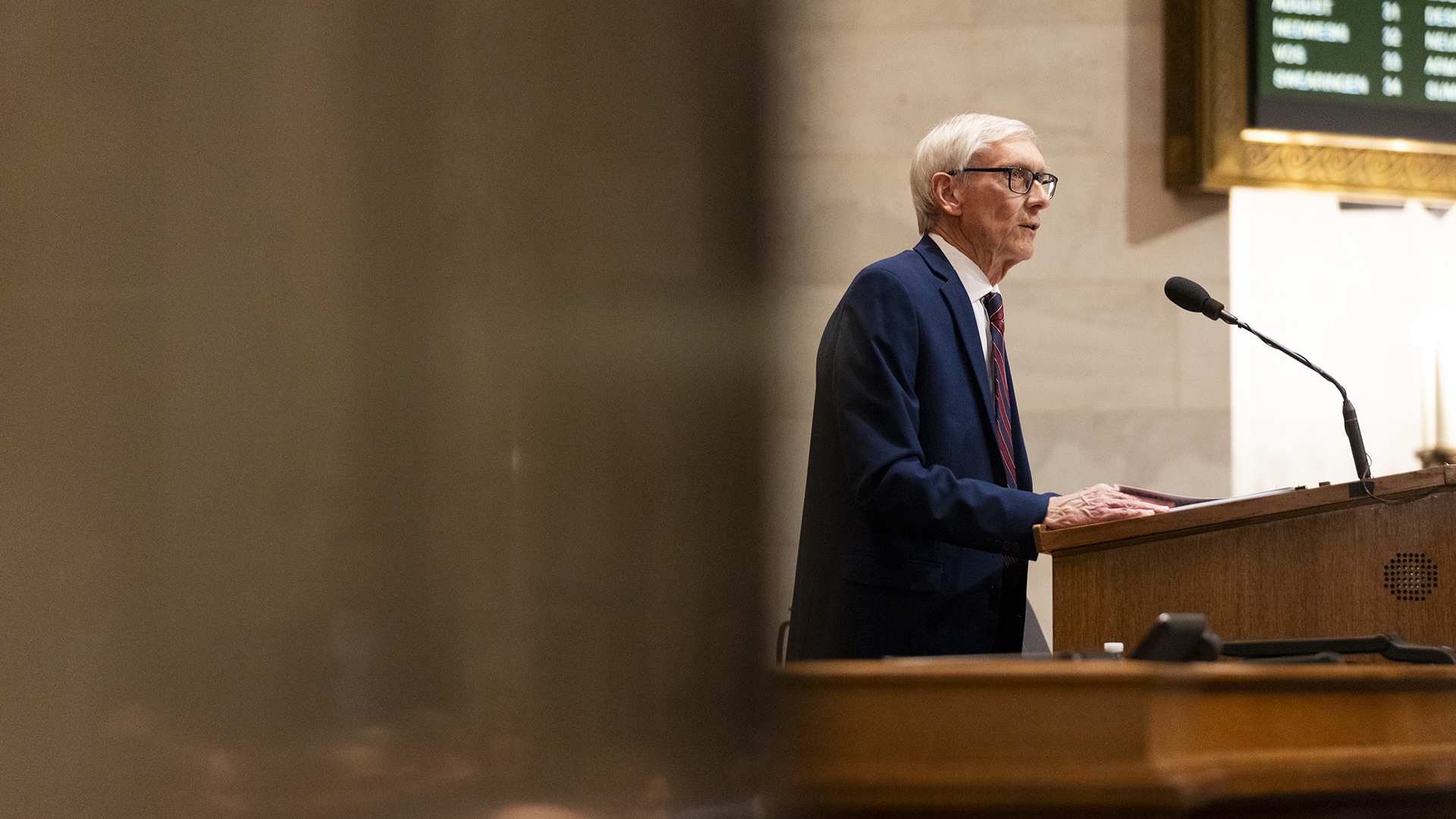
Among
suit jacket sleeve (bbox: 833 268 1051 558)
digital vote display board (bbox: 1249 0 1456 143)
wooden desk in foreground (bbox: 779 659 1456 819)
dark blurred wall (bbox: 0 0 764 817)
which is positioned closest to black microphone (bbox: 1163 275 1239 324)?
suit jacket sleeve (bbox: 833 268 1051 558)

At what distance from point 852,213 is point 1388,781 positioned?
9.35ft

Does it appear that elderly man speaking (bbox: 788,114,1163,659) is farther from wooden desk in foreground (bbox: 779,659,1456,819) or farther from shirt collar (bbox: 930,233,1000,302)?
wooden desk in foreground (bbox: 779,659,1456,819)

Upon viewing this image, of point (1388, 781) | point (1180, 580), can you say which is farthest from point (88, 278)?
point (1180, 580)

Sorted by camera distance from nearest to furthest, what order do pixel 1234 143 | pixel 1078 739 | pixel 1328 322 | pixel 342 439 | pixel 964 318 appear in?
pixel 342 439
pixel 1078 739
pixel 964 318
pixel 1234 143
pixel 1328 322

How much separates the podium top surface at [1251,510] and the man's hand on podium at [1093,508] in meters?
0.04

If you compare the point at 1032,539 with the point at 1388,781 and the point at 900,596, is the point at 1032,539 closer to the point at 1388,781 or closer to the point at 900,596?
the point at 900,596

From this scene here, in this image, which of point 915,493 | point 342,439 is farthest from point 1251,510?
point 342,439

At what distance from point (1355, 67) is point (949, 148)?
2.24 meters

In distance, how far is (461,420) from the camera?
51cm

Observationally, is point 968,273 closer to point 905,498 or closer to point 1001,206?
point 1001,206

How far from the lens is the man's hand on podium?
6.46 ft

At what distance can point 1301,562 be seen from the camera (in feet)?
6.06

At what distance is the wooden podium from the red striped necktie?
0.41m

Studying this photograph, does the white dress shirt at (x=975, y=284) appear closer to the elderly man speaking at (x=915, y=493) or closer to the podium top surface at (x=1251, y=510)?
the elderly man speaking at (x=915, y=493)
